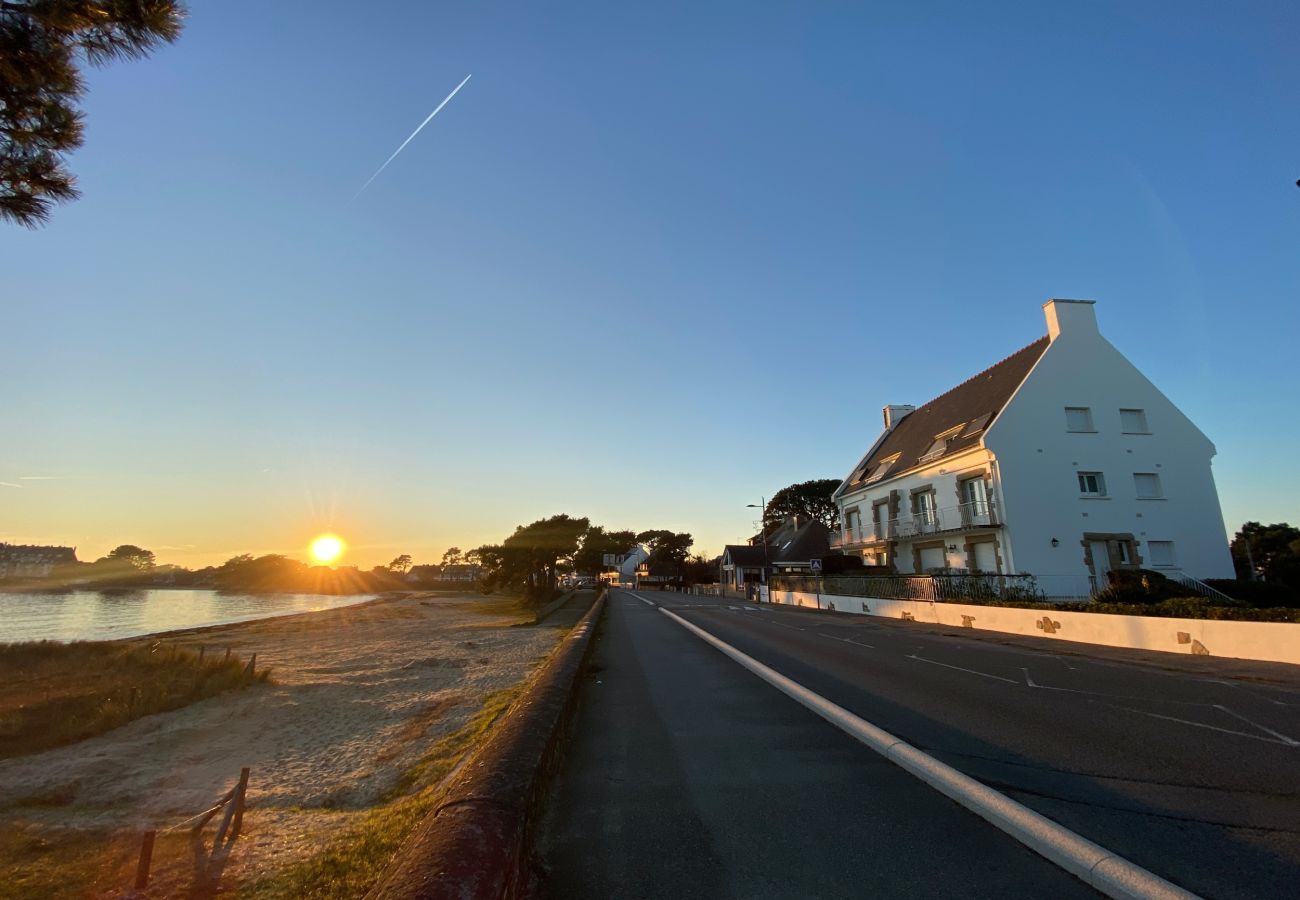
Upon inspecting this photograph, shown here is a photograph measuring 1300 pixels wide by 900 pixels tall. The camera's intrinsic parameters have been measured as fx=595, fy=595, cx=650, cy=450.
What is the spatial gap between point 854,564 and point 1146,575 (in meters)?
18.1

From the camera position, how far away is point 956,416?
3419 cm

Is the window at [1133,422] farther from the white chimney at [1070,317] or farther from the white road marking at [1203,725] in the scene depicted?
the white road marking at [1203,725]

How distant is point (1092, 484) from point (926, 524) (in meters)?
7.72

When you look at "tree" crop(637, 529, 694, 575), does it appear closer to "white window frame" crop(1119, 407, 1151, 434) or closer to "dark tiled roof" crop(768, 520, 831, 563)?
"dark tiled roof" crop(768, 520, 831, 563)

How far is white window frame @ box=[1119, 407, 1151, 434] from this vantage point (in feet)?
94.4

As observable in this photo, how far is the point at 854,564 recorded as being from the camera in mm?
37812

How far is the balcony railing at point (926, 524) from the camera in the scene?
1104 inches

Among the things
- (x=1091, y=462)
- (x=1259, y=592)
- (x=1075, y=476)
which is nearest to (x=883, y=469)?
(x=1075, y=476)

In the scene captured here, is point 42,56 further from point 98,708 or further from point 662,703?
point 98,708

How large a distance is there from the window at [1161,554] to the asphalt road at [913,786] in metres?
21.9

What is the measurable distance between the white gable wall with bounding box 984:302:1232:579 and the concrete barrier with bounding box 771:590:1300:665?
810cm

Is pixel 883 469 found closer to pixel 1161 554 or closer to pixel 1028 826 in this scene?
pixel 1161 554

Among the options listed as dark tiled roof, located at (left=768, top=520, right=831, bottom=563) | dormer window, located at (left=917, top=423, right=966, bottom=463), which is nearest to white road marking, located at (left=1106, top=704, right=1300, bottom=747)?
dormer window, located at (left=917, top=423, right=966, bottom=463)

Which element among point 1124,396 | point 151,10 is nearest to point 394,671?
point 151,10
